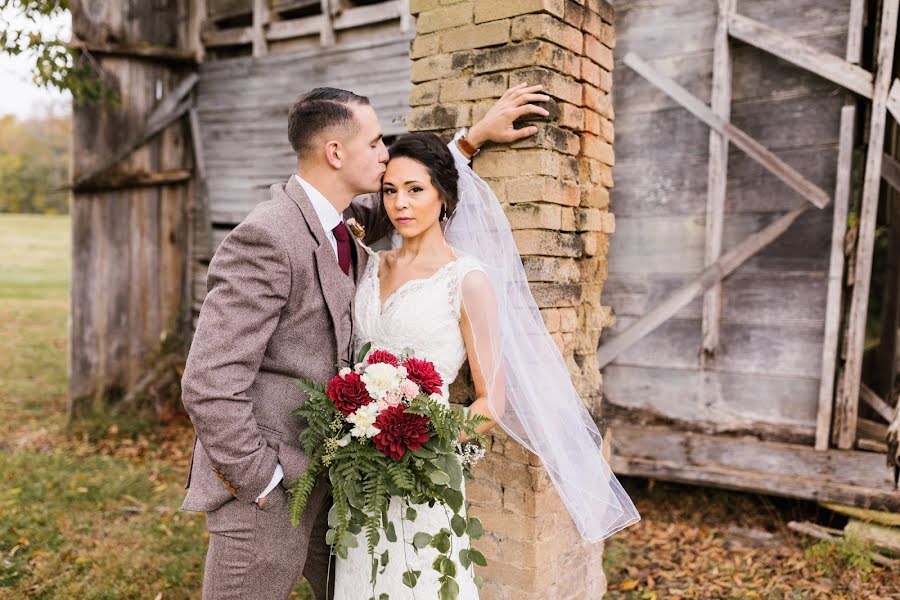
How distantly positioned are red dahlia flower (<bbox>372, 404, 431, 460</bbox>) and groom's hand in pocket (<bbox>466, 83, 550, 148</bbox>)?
3.90ft

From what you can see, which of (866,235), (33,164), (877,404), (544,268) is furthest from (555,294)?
(33,164)

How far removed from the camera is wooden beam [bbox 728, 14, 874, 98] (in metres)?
4.53

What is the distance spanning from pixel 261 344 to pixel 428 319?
606 millimetres

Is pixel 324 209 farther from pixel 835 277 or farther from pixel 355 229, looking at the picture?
pixel 835 277

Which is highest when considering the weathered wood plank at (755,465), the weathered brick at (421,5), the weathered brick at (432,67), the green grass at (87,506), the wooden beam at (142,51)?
the wooden beam at (142,51)

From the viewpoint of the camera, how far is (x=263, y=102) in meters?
7.18

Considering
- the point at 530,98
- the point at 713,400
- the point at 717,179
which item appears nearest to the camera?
the point at 530,98

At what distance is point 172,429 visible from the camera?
7.36m

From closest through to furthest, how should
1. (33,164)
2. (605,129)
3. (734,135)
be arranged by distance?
(605,129), (734,135), (33,164)

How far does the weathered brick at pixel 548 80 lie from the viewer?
2734mm

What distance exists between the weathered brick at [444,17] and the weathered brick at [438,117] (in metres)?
0.33

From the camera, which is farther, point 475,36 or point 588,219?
point 588,219

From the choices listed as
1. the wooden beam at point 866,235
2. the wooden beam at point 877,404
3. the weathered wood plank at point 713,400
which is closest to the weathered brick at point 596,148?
the wooden beam at point 866,235

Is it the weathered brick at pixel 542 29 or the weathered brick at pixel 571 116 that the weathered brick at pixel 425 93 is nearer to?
the weathered brick at pixel 542 29
